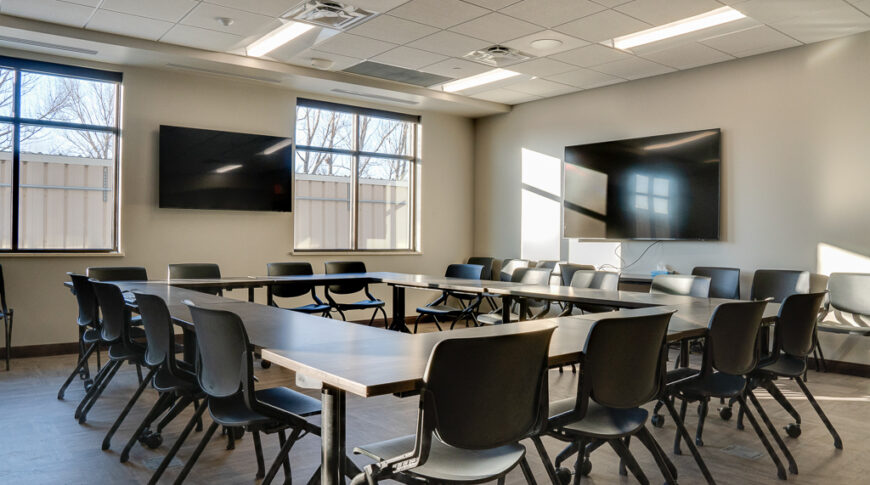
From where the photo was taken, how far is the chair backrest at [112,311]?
3.65 meters

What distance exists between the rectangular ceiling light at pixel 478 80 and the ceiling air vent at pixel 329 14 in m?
2.14

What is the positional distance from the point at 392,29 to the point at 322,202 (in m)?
2.89

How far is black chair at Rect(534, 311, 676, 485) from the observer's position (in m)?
2.25

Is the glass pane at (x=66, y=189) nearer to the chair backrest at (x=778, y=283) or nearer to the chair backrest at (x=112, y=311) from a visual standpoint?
the chair backrest at (x=112, y=311)

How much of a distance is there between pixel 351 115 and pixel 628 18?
3.93m

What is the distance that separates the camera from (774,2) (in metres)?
4.86

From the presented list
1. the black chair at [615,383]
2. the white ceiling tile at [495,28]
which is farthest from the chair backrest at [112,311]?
the white ceiling tile at [495,28]

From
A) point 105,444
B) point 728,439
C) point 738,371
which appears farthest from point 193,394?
point 728,439

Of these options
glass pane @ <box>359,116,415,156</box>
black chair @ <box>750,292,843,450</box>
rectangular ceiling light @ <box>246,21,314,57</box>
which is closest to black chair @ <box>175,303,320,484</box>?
black chair @ <box>750,292,843,450</box>

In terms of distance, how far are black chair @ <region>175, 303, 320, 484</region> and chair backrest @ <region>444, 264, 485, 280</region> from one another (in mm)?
4340

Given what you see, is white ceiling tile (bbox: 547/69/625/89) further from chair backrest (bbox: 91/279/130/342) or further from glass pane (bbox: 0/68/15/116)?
glass pane (bbox: 0/68/15/116)

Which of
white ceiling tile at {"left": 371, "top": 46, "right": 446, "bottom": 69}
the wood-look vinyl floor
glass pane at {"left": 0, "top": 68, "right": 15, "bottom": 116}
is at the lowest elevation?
the wood-look vinyl floor

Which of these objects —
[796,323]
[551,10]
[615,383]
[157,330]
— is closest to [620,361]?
[615,383]

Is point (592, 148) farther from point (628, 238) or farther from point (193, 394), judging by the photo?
point (193, 394)
